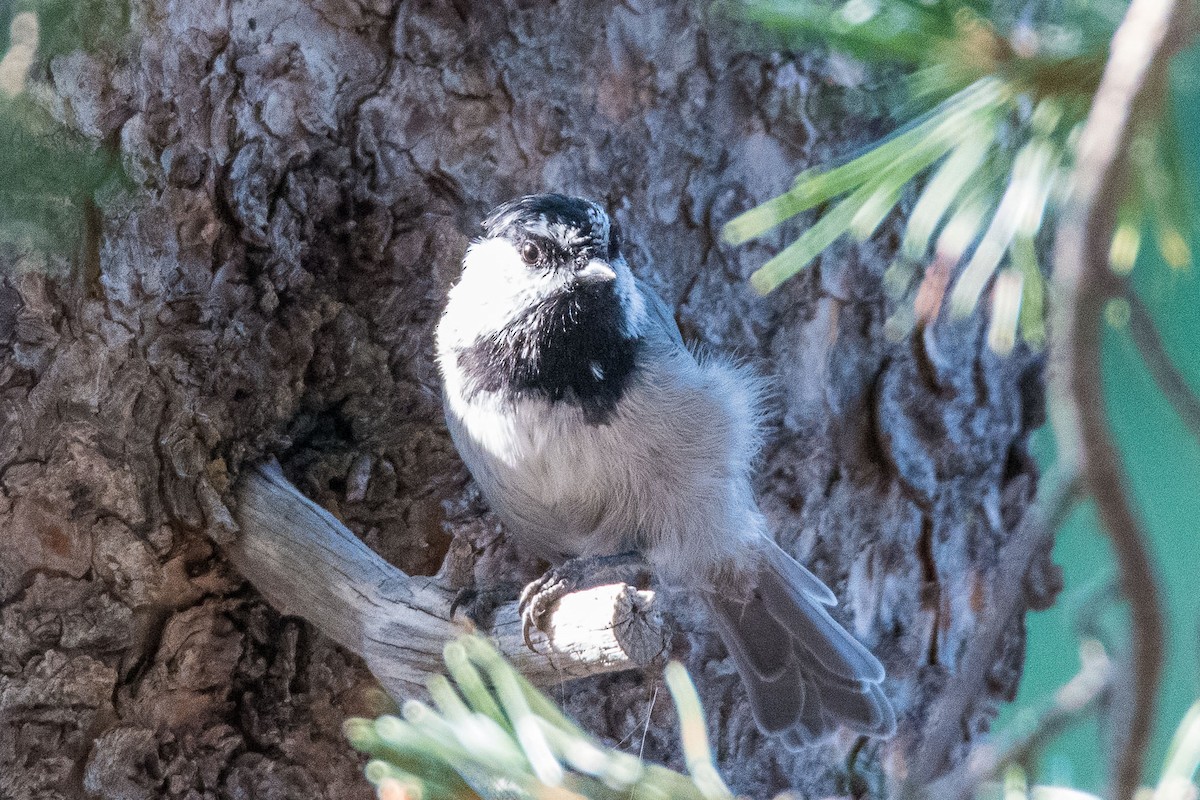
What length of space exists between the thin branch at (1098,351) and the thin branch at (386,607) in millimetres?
647

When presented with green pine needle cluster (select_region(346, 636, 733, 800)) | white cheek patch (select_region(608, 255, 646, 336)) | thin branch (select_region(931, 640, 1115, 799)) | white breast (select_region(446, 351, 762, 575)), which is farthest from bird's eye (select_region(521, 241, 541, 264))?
thin branch (select_region(931, 640, 1115, 799))

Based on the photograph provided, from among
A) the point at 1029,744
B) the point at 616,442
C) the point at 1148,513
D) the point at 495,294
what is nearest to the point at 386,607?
the point at 616,442

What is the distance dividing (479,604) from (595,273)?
55cm

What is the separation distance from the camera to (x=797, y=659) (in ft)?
6.36

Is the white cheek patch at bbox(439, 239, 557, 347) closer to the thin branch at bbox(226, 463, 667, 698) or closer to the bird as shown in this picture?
the bird

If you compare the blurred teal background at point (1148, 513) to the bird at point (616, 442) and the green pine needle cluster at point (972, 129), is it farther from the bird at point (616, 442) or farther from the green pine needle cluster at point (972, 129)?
the bird at point (616, 442)

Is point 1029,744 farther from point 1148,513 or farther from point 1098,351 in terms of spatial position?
point 1148,513

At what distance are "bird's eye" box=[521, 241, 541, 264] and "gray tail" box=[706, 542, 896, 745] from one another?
2.13 ft

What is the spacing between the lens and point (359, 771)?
1.78 m

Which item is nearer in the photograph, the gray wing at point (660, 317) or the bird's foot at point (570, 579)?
the bird's foot at point (570, 579)

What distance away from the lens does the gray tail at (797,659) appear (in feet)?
6.27

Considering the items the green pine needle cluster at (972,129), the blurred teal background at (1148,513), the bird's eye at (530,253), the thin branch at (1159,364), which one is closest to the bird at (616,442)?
the bird's eye at (530,253)

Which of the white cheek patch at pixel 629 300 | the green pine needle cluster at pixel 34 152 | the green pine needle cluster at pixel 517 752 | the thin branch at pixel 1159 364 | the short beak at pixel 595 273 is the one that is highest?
the green pine needle cluster at pixel 34 152

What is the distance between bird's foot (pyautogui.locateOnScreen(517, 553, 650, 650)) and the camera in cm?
143
